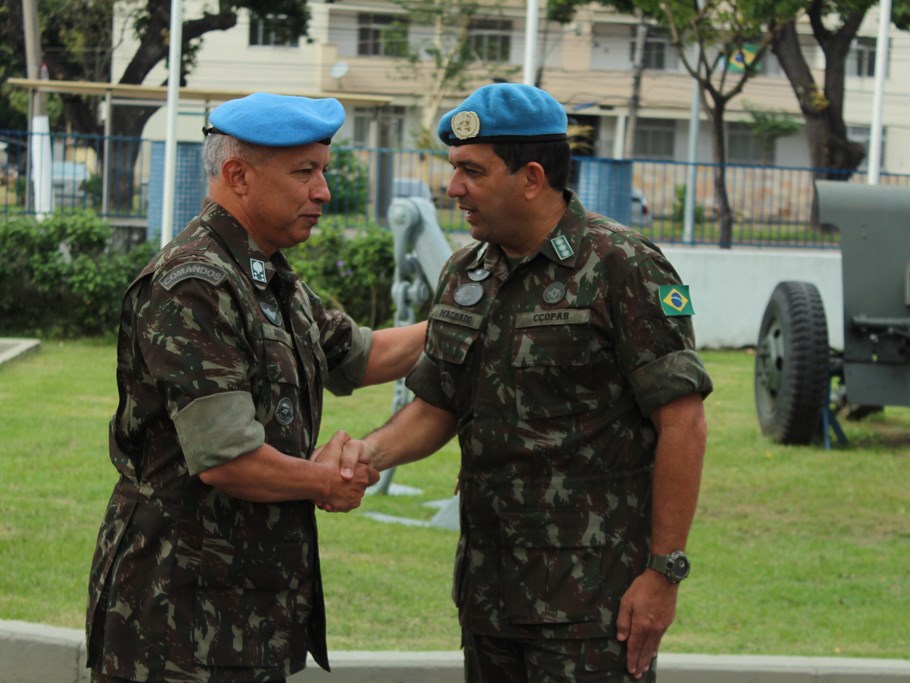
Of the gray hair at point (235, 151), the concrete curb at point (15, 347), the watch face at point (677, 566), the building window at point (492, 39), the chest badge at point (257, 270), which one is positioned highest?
the building window at point (492, 39)

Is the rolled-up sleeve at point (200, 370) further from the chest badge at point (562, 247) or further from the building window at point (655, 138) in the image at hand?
the building window at point (655, 138)

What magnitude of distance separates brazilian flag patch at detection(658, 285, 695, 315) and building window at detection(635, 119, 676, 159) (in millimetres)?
47887

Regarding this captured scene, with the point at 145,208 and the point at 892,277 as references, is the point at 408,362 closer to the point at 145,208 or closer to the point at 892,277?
the point at 892,277

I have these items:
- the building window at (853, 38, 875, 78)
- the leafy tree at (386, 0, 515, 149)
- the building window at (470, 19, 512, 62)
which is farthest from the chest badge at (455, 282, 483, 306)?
the building window at (853, 38, 875, 78)

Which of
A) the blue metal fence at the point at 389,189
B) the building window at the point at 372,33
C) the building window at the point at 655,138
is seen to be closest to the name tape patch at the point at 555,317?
the blue metal fence at the point at 389,189

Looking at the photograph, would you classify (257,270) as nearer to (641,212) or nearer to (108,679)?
(108,679)

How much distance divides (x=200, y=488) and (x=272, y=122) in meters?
0.82

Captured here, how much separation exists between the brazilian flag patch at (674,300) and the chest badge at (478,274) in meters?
0.45

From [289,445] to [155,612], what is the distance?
18.1 inches

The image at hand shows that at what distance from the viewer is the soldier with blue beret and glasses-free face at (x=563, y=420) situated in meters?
3.12

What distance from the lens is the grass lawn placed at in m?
5.50

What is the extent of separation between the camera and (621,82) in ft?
163

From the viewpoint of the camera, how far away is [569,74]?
1941 inches

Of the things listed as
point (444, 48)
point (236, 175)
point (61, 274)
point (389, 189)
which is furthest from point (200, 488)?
point (444, 48)
